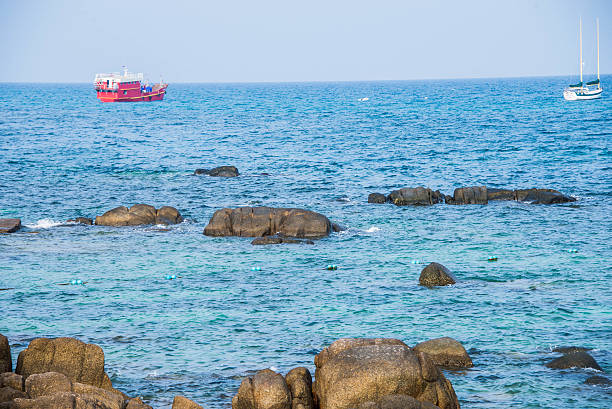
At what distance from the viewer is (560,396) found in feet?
66.6

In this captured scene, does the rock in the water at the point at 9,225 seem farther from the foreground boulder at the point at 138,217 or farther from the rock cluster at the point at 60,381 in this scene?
the rock cluster at the point at 60,381

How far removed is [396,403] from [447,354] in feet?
21.6

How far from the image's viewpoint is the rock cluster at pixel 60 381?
15.8m

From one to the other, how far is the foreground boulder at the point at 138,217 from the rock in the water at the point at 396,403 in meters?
30.4

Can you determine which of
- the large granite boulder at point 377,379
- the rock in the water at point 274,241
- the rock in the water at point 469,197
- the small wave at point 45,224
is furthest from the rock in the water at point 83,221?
the large granite boulder at point 377,379

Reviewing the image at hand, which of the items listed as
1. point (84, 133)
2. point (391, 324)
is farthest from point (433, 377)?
point (84, 133)

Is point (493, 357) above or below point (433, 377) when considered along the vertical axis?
below

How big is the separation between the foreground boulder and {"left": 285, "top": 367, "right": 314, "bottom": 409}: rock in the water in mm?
27986

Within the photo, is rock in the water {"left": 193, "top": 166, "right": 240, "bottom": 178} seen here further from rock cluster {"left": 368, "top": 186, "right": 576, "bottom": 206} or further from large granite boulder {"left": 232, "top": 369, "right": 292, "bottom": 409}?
large granite boulder {"left": 232, "top": 369, "right": 292, "bottom": 409}

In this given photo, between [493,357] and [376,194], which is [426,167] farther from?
[493,357]

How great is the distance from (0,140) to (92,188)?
49796 millimetres

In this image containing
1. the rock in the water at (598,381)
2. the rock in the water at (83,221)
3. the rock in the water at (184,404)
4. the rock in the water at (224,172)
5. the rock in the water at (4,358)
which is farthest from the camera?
the rock in the water at (224,172)

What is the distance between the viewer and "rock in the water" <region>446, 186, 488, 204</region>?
166 ft

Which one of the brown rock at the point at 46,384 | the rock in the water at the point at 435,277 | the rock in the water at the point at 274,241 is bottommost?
the rock in the water at the point at 435,277
